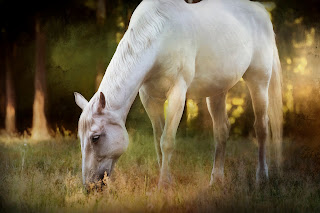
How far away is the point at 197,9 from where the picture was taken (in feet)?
13.0

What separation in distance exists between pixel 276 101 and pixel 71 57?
7.35 ft

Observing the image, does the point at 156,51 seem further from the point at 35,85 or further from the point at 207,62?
the point at 35,85

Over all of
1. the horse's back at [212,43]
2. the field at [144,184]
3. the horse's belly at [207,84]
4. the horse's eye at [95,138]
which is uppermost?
the horse's back at [212,43]

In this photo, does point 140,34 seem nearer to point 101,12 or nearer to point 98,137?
point 98,137

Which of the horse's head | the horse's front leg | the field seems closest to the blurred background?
the field

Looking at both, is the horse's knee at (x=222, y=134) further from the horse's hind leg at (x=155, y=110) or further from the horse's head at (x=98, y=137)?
the horse's head at (x=98, y=137)

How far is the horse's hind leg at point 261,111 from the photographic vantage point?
173 inches

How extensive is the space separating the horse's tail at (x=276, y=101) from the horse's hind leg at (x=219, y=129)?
0.52 metres

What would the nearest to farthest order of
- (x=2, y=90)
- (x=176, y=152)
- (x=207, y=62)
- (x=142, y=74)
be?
(x=142, y=74), (x=207, y=62), (x=2, y=90), (x=176, y=152)

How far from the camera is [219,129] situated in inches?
176

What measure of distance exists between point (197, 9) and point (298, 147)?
1845 millimetres

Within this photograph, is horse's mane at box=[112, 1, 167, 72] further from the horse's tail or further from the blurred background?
the horse's tail

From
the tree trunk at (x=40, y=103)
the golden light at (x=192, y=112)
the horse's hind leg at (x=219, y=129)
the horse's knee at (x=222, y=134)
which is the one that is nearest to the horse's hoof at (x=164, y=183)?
the horse's hind leg at (x=219, y=129)

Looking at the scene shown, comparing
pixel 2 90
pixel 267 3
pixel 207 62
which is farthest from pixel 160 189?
pixel 267 3
